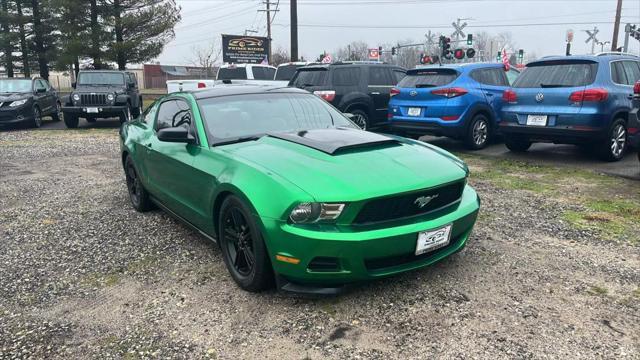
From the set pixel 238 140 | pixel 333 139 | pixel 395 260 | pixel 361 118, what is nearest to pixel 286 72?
pixel 361 118

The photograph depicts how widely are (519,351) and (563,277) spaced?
118 cm

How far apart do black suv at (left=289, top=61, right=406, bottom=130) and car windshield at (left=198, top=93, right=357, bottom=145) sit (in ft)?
17.9

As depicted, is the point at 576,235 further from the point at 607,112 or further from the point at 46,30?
the point at 46,30

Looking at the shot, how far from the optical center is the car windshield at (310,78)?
10.5 metres

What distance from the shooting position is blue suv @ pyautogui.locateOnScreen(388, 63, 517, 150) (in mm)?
8898

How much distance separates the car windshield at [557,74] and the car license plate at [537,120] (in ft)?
1.60

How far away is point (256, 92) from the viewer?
15.6 ft

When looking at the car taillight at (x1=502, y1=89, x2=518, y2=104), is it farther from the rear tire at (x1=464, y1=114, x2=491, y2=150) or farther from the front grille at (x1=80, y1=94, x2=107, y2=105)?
the front grille at (x1=80, y1=94, x2=107, y2=105)

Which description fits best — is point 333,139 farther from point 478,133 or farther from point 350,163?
point 478,133

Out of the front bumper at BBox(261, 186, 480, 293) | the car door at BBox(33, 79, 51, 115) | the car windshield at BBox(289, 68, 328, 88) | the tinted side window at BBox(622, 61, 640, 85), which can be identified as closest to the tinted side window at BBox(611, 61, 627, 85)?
the tinted side window at BBox(622, 61, 640, 85)

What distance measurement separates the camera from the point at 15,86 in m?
15.0

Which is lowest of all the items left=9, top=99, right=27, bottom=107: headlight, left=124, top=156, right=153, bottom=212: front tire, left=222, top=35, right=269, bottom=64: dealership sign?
left=124, top=156, right=153, bottom=212: front tire

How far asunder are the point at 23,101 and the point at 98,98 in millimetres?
2201

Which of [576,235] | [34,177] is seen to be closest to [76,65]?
[34,177]
